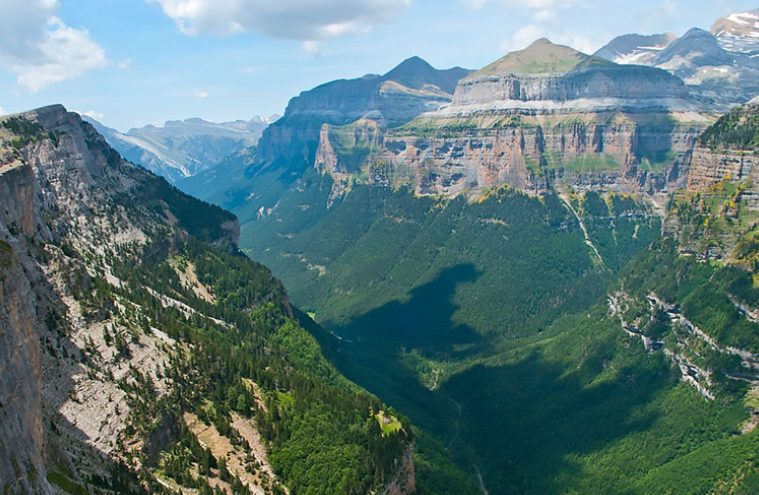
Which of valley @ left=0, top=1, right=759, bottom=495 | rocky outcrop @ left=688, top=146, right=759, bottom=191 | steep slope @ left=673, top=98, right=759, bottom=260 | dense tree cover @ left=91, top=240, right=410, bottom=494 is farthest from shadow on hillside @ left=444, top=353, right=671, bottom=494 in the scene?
rocky outcrop @ left=688, top=146, right=759, bottom=191

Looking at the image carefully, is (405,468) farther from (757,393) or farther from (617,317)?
(617,317)

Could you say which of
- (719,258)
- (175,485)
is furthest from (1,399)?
(719,258)

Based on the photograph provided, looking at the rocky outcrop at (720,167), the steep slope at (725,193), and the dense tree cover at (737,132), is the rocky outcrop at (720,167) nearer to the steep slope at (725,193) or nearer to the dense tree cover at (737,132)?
the steep slope at (725,193)

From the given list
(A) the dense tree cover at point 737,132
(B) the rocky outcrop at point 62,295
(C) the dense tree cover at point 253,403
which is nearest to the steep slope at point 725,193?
(A) the dense tree cover at point 737,132

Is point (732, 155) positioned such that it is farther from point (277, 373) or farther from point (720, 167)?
point (277, 373)

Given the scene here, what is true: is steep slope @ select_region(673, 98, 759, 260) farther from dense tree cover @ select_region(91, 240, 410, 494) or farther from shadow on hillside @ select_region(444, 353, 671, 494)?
dense tree cover @ select_region(91, 240, 410, 494)
